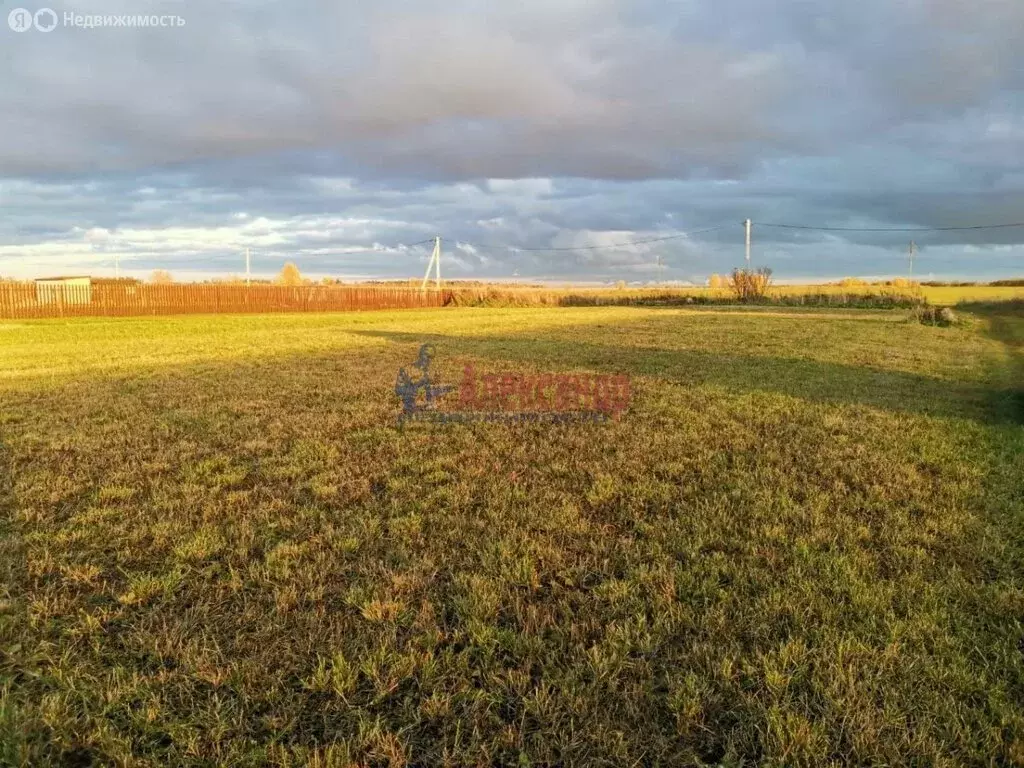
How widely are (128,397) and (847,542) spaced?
852 centimetres

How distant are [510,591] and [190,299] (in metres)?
34.9

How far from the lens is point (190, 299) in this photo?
1303 inches

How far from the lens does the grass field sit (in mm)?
2193

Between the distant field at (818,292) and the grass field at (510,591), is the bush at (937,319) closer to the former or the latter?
the distant field at (818,292)

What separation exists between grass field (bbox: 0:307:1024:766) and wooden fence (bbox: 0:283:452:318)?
26.1 m

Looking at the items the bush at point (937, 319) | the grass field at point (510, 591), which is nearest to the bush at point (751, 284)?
the bush at point (937, 319)

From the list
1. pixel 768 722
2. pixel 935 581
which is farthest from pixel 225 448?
pixel 935 581

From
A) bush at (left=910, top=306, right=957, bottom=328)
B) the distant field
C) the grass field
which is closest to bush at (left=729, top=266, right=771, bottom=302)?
the distant field

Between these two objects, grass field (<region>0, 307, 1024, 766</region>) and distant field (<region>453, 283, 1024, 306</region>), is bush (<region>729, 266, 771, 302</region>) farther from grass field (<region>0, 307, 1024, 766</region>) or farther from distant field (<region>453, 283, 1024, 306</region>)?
grass field (<region>0, 307, 1024, 766</region>)

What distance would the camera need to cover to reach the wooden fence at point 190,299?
27844 mm

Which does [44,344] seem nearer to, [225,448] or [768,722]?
[225,448]

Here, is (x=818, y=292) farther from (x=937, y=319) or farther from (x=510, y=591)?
(x=510, y=591)

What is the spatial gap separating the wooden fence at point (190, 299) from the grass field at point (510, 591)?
26060 mm

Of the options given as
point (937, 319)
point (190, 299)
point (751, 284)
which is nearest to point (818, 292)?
point (751, 284)
